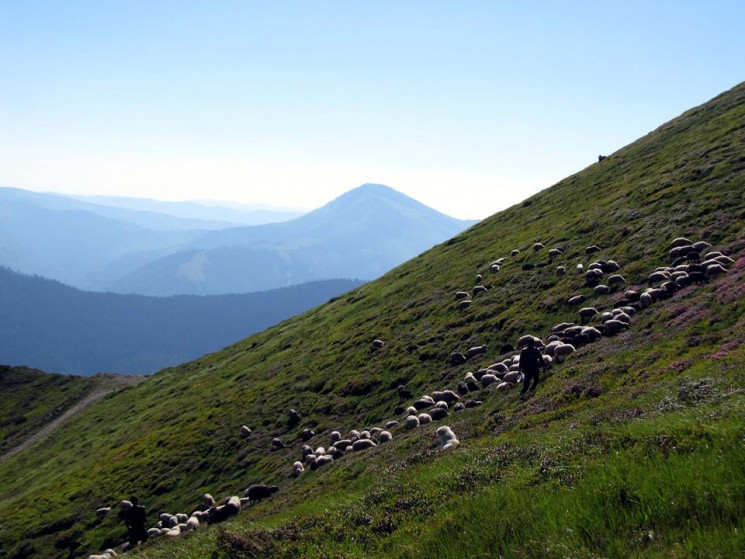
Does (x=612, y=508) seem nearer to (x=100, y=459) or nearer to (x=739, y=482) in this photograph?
(x=739, y=482)

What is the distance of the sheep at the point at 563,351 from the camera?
99.2 feet

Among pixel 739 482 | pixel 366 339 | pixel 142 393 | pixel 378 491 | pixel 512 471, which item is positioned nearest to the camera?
pixel 739 482

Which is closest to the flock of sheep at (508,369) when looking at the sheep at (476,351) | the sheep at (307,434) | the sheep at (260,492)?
the sheep at (260,492)

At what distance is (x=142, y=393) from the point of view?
296 feet

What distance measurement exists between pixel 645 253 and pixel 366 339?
25817mm

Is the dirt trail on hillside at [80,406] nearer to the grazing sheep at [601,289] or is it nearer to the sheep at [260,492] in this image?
the sheep at [260,492]

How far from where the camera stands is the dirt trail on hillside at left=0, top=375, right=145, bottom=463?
283 ft

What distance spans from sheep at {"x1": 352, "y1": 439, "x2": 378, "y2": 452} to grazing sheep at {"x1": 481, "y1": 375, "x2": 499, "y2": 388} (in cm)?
704

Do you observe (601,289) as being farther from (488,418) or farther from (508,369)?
(488,418)

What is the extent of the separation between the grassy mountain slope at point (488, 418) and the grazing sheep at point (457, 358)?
1.06m

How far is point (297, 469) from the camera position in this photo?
34188mm

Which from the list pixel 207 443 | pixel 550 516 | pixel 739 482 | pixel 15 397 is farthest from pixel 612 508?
pixel 15 397

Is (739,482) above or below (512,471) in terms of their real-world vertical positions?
above

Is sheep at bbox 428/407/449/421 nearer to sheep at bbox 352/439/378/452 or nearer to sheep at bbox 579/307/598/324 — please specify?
sheep at bbox 352/439/378/452
